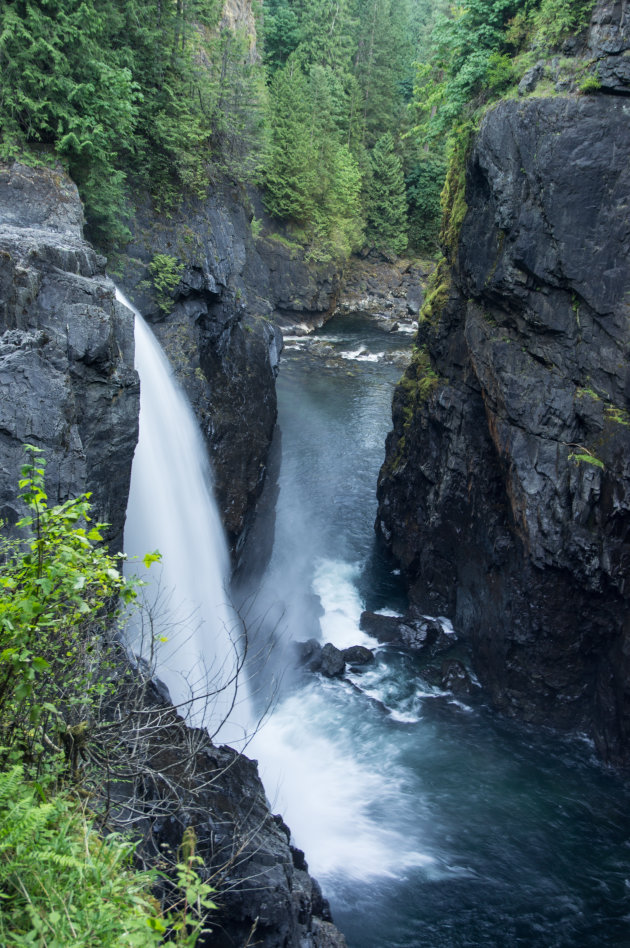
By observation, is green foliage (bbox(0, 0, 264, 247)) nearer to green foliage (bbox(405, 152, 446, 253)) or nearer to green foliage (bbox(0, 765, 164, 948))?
green foliage (bbox(0, 765, 164, 948))

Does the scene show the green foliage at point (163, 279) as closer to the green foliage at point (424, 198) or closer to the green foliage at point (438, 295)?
the green foliage at point (438, 295)

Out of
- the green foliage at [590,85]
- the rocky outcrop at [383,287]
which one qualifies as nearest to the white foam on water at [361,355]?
the rocky outcrop at [383,287]

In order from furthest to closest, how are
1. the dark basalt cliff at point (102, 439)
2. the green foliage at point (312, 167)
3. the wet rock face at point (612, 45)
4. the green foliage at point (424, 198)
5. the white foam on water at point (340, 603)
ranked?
the green foliage at point (424, 198) → the green foliage at point (312, 167) → the white foam on water at point (340, 603) → the wet rock face at point (612, 45) → the dark basalt cliff at point (102, 439)

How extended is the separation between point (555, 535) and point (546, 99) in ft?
31.9

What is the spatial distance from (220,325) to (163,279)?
270 centimetres

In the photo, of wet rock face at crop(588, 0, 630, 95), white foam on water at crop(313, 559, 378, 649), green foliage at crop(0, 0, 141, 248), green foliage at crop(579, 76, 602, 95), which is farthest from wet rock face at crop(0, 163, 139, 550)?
wet rock face at crop(588, 0, 630, 95)

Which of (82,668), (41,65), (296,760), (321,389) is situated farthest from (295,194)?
(82,668)

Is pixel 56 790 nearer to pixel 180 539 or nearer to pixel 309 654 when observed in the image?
pixel 180 539

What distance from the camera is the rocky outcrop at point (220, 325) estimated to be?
57.7ft

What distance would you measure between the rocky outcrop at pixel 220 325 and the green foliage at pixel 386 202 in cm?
2800

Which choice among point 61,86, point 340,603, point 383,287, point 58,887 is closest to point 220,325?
point 61,86

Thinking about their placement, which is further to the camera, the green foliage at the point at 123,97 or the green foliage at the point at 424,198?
the green foliage at the point at 424,198

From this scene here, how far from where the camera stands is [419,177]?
169 feet

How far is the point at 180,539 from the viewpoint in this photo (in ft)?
49.7
